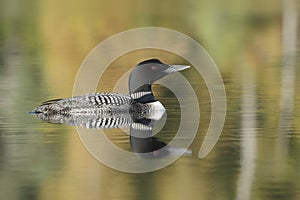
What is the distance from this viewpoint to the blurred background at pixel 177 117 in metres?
9.31

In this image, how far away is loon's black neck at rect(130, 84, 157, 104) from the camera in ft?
43.7

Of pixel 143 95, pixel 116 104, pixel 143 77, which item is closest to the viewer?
pixel 116 104

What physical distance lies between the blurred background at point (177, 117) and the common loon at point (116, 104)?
332 mm

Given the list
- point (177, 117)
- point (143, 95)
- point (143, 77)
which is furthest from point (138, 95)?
point (177, 117)

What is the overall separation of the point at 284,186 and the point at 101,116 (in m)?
4.14

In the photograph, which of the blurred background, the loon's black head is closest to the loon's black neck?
the loon's black head

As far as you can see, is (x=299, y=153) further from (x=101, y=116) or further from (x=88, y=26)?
(x=88, y=26)

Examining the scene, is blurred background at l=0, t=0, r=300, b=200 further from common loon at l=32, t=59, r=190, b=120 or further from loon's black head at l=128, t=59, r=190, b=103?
loon's black head at l=128, t=59, r=190, b=103

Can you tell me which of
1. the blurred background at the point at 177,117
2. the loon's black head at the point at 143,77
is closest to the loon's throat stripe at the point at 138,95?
the loon's black head at the point at 143,77

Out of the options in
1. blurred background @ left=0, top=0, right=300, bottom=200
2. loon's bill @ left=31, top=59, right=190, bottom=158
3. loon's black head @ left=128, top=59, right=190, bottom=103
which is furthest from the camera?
loon's black head @ left=128, top=59, right=190, bottom=103

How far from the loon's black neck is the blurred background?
2.04 feet

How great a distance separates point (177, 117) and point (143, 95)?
752 mm

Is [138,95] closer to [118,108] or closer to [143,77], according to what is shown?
[143,77]

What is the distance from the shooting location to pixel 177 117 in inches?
503
